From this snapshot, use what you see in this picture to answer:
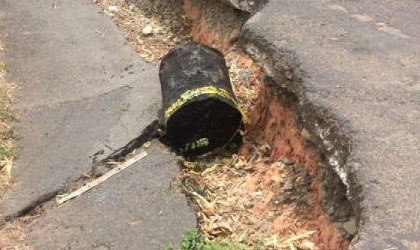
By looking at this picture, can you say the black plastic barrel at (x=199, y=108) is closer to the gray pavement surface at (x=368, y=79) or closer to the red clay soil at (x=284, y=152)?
the red clay soil at (x=284, y=152)

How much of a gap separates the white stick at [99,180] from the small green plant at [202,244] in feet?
2.91

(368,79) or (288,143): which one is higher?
(368,79)

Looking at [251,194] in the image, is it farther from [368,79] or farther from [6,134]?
[6,134]

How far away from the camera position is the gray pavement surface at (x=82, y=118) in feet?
13.9

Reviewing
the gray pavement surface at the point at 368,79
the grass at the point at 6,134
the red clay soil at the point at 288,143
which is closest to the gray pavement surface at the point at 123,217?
the grass at the point at 6,134

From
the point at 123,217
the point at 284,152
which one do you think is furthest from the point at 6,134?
the point at 284,152

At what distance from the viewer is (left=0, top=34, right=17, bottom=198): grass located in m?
4.64

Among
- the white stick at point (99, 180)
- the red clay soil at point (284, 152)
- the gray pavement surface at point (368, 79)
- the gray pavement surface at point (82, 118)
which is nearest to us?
the gray pavement surface at point (368, 79)

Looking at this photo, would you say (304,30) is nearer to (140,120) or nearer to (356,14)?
(356,14)

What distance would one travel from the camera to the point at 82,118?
5285 millimetres

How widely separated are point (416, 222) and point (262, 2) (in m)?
2.66

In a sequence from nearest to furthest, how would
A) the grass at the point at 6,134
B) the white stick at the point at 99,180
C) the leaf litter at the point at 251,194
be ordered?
1. the leaf litter at the point at 251,194
2. the white stick at the point at 99,180
3. the grass at the point at 6,134

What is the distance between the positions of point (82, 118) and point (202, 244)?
189 cm

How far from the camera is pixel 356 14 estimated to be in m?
5.00
